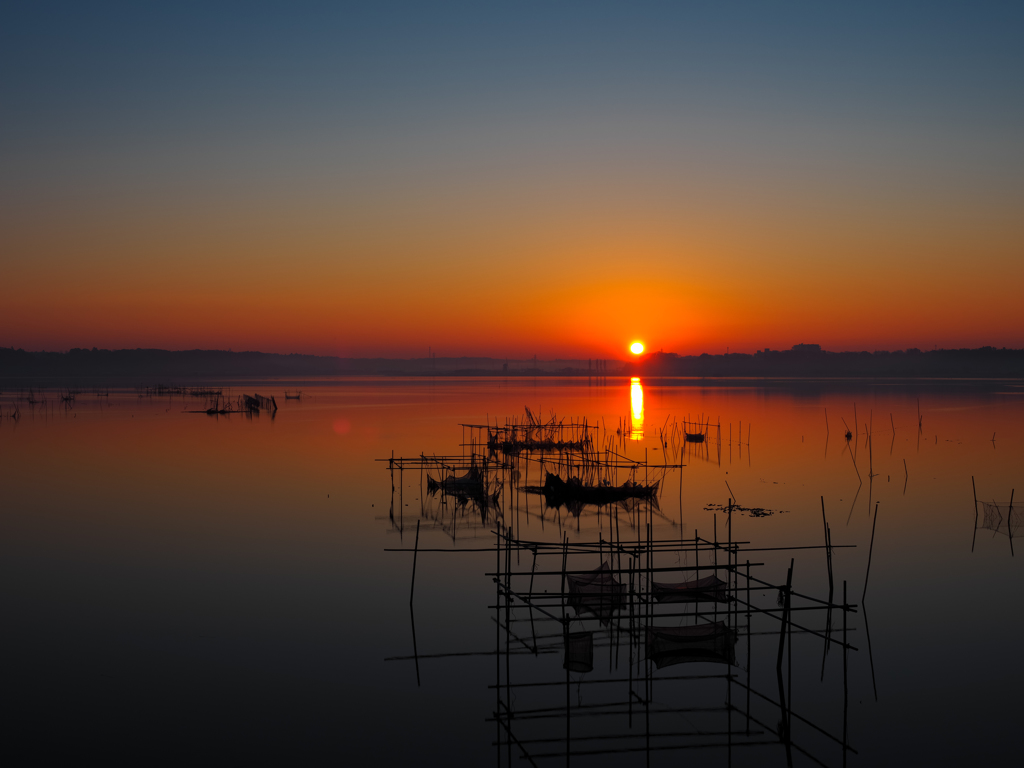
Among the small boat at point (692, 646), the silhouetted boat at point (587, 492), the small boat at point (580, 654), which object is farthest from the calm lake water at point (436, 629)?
the silhouetted boat at point (587, 492)

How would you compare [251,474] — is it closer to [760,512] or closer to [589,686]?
[760,512]

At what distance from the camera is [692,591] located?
8.86 metres

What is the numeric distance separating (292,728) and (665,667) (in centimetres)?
382

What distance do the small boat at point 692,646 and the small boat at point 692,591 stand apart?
469mm

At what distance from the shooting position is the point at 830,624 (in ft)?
32.8

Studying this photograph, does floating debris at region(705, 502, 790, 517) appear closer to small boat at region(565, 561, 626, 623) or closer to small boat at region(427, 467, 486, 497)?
small boat at region(427, 467, 486, 497)

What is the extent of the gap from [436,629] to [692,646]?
3.42 m

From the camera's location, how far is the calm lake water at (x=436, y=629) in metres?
7.57

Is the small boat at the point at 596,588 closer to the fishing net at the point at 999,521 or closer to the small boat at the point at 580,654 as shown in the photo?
the small boat at the point at 580,654

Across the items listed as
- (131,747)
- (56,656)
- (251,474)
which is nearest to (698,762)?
(131,747)

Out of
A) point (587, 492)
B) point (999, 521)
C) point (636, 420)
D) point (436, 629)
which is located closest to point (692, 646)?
point (436, 629)

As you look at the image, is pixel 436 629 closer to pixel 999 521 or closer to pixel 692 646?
pixel 692 646

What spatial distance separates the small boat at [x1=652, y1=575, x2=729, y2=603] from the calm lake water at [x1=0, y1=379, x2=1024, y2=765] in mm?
762

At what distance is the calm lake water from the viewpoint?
24.8 feet
